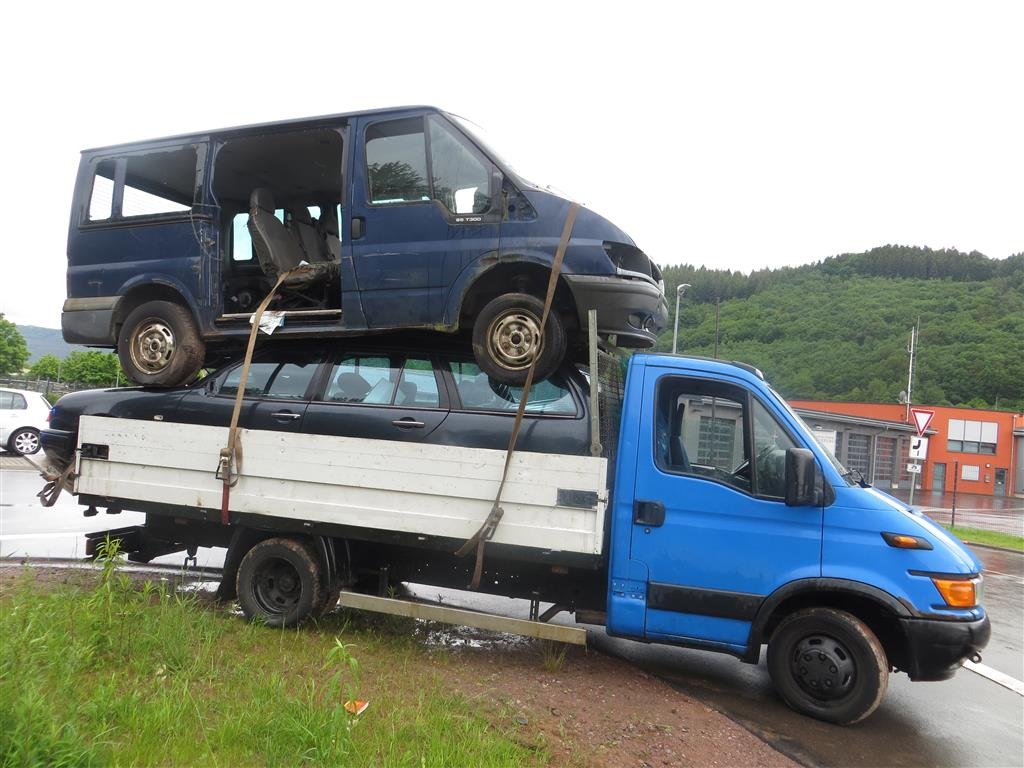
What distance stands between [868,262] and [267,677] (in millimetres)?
87050

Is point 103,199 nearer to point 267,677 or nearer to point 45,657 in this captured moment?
point 45,657

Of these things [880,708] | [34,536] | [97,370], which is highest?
[97,370]

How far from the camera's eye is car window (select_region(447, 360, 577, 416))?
4.66 meters

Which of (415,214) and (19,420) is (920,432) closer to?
(415,214)

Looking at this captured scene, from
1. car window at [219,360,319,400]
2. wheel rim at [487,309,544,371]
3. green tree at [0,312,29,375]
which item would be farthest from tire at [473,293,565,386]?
green tree at [0,312,29,375]

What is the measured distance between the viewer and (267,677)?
3.90 metres

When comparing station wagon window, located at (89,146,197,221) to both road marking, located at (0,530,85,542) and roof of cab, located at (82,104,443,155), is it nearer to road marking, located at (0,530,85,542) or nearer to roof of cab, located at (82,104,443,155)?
roof of cab, located at (82,104,443,155)

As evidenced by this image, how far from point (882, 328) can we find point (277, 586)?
221 ft

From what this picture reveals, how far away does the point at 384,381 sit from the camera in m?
5.09

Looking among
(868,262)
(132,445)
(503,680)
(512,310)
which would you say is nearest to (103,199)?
(132,445)

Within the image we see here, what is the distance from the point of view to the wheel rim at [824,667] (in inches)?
168

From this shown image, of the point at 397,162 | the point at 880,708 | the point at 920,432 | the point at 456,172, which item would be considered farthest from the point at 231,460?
the point at 920,432

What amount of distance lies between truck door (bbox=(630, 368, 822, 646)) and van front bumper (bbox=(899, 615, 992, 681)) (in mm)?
633

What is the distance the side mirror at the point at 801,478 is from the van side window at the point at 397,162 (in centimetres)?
300
